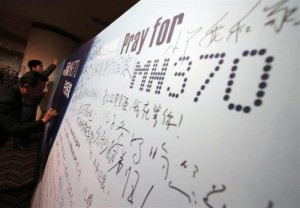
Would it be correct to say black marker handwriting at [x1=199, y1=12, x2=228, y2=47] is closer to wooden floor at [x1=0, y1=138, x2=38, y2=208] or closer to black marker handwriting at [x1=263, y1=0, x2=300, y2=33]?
black marker handwriting at [x1=263, y1=0, x2=300, y2=33]

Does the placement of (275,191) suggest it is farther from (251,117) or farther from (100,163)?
(100,163)

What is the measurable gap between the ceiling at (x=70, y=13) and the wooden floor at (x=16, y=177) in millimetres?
2894

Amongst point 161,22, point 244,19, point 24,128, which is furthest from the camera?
point 24,128

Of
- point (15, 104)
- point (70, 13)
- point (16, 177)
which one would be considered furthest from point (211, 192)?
point (70, 13)

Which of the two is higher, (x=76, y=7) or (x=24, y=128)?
(x=76, y=7)

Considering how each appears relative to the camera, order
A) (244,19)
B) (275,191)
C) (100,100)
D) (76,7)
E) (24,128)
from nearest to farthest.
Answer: (275,191) < (244,19) < (100,100) < (24,128) < (76,7)

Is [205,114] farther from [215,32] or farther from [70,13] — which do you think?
[70,13]

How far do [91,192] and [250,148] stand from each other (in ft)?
2.15

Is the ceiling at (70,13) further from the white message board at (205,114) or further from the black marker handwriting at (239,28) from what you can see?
the black marker handwriting at (239,28)

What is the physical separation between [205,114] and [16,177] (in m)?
3.58

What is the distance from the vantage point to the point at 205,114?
1.61ft

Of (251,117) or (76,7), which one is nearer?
(251,117)

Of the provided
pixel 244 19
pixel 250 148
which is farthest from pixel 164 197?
pixel 244 19

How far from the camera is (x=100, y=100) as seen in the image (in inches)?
45.9
